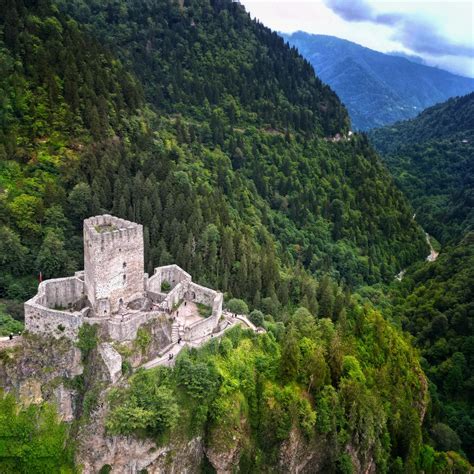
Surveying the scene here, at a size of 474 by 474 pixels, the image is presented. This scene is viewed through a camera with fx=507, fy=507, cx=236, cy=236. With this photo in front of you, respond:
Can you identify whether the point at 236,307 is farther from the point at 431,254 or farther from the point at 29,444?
the point at 431,254

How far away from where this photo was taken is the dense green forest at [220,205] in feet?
194

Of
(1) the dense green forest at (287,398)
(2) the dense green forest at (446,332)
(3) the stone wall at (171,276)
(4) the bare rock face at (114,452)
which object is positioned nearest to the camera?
(4) the bare rock face at (114,452)

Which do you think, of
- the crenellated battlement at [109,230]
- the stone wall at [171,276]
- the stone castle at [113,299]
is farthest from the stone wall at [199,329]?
the crenellated battlement at [109,230]

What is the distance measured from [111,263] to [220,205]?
51.5m

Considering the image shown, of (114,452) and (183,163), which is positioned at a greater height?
(183,163)

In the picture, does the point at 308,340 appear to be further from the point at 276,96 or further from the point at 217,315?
the point at 276,96

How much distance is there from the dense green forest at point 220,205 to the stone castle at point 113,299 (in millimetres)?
4992

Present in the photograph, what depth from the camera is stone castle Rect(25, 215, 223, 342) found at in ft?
168

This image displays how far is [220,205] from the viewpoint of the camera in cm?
10369

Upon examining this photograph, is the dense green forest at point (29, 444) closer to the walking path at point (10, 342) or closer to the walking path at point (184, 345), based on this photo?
the walking path at point (10, 342)

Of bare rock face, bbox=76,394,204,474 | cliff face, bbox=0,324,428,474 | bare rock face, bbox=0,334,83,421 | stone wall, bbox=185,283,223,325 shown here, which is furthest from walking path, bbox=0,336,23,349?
stone wall, bbox=185,283,223,325

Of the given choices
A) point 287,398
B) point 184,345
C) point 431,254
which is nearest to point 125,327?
point 184,345

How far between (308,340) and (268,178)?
9068cm

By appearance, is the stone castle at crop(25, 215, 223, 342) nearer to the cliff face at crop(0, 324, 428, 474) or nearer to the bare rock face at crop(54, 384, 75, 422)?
the cliff face at crop(0, 324, 428, 474)
